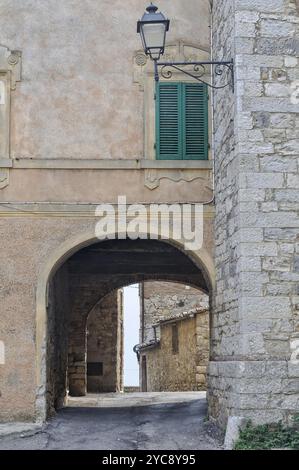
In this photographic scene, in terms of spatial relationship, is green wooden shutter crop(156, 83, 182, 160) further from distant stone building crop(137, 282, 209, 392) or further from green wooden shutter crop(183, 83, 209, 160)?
distant stone building crop(137, 282, 209, 392)

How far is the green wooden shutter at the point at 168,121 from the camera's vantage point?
34.6ft

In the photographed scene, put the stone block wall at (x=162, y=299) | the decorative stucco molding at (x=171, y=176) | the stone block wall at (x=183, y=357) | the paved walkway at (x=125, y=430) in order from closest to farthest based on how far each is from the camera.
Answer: the paved walkway at (x=125, y=430), the decorative stucco molding at (x=171, y=176), the stone block wall at (x=183, y=357), the stone block wall at (x=162, y=299)

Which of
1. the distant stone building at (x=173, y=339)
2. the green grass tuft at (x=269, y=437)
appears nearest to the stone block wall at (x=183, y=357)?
the distant stone building at (x=173, y=339)

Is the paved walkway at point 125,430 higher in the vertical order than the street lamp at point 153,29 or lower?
lower

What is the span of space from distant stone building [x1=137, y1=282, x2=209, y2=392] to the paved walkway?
5314 mm

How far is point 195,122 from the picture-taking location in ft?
35.0

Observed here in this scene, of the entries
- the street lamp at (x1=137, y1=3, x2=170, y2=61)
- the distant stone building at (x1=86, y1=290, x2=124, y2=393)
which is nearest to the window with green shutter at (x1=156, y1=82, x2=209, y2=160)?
the street lamp at (x1=137, y1=3, x2=170, y2=61)

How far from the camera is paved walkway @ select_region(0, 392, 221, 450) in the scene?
8.82 metres

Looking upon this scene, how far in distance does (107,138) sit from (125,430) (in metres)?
3.85

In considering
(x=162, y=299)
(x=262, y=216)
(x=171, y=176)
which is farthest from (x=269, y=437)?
(x=162, y=299)

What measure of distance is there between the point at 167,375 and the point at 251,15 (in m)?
14.4

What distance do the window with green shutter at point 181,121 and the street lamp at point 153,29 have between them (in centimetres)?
184

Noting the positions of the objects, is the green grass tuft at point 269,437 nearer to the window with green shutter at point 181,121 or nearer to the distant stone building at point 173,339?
the window with green shutter at point 181,121
